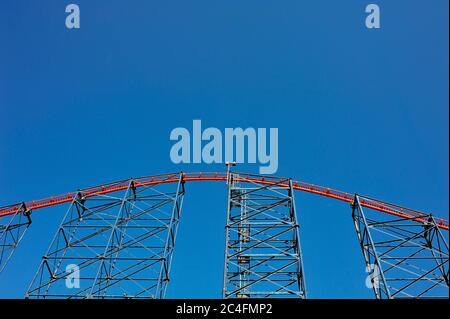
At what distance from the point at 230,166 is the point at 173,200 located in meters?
3.89

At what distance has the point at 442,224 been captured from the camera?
23.7m

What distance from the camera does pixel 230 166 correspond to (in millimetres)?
23203
